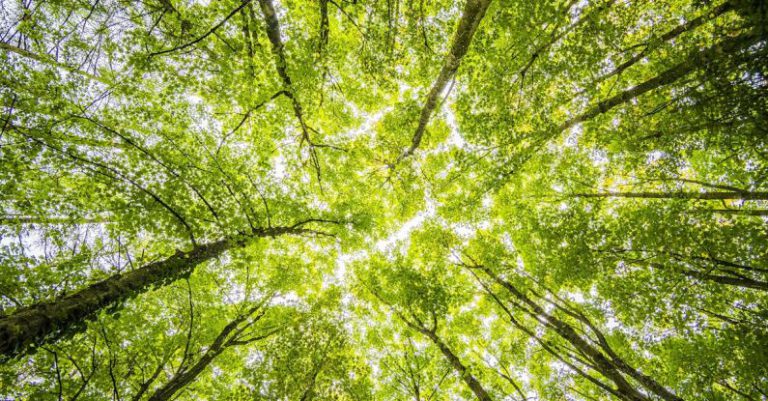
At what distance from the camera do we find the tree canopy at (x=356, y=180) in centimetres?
475

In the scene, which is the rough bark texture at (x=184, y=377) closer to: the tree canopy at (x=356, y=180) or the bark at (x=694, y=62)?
the tree canopy at (x=356, y=180)

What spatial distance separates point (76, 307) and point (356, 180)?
721 centimetres

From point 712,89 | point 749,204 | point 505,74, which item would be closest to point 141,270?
point 505,74

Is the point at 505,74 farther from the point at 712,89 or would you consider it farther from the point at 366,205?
the point at 366,205

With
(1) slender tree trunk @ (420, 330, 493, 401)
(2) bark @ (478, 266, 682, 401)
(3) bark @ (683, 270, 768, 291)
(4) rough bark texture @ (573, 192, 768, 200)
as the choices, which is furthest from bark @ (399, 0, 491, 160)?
(1) slender tree trunk @ (420, 330, 493, 401)

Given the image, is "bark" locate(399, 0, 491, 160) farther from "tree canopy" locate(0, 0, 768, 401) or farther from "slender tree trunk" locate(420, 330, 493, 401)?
"slender tree trunk" locate(420, 330, 493, 401)

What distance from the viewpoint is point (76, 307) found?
3904mm

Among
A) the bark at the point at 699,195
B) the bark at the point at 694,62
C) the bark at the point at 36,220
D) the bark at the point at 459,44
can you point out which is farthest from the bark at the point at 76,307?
the bark at the point at 699,195

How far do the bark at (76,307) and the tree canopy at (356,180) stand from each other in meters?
0.03

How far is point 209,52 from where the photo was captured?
657 cm

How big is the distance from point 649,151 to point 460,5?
5308 mm

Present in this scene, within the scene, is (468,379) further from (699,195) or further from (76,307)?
(76,307)

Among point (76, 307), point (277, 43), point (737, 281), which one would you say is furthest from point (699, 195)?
point (76, 307)

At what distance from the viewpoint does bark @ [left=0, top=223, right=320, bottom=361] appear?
10.8 ft
